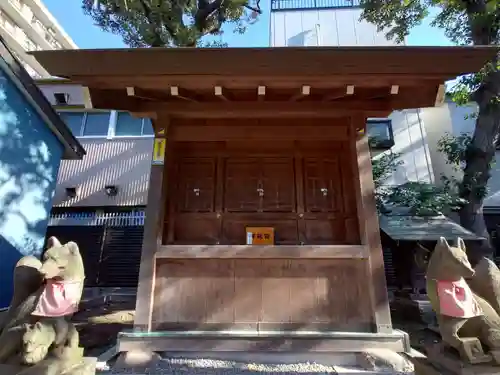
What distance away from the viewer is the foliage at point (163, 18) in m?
7.41

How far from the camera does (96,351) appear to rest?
4297mm

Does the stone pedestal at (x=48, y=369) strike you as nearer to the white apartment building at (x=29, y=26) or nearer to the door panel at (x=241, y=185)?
the door panel at (x=241, y=185)

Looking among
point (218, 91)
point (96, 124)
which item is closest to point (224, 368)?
point (218, 91)

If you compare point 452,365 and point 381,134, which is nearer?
point 452,365

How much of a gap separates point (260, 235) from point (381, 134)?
6987mm

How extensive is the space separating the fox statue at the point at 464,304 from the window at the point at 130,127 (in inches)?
411

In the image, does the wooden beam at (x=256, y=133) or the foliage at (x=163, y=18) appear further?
the foliage at (x=163, y=18)

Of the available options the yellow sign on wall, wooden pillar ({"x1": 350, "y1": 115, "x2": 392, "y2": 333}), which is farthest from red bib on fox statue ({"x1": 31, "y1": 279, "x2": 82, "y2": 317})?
wooden pillar ({"x1": 350, "y1": 115, "x2": 392, "y2": 333})

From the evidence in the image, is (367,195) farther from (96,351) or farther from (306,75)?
(96,351)

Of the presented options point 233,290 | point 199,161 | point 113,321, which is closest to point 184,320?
point 233,290

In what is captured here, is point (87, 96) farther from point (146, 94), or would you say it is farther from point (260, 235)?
point (260, 235)

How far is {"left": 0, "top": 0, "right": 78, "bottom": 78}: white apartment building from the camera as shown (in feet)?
73.3

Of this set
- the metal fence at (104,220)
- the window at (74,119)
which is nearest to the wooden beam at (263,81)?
the metal fence at (104,220)

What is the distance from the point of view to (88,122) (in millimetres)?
11422
